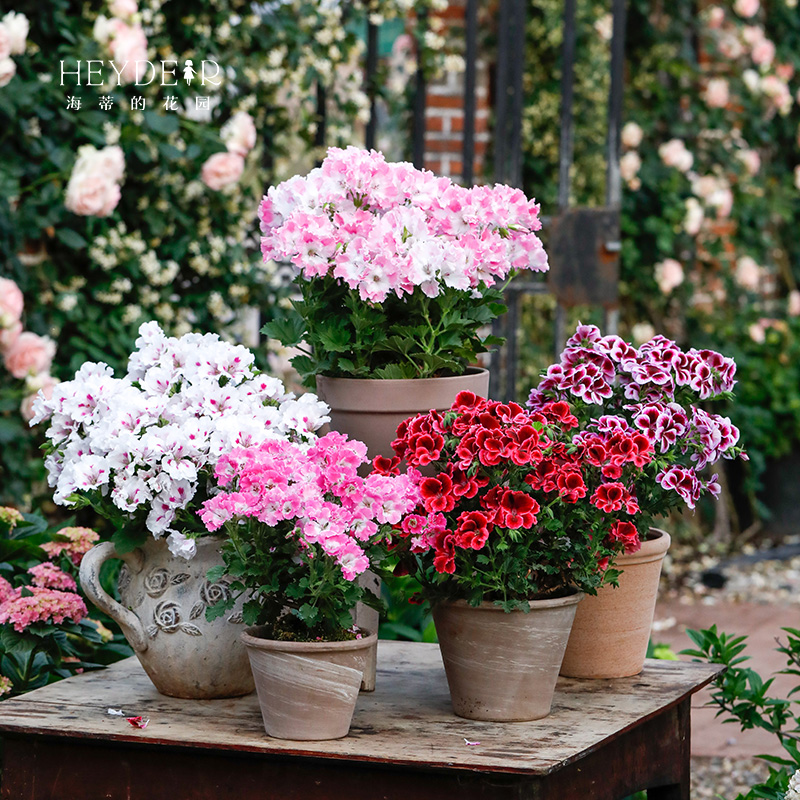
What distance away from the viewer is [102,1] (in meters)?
3.08

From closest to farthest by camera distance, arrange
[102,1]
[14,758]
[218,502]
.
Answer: [218,502]
[14,758]
[102,1]

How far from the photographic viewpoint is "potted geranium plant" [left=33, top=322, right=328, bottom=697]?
144cm

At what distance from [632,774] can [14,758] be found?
2.49ft

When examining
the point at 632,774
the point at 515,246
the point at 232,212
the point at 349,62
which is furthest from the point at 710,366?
the point at 349,62

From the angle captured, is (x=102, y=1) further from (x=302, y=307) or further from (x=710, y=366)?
(x=710, y=366)

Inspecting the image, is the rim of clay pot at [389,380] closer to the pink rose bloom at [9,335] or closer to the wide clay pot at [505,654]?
the wide clay pot at [505,654]

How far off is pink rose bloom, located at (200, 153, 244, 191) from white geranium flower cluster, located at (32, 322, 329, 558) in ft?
5.18

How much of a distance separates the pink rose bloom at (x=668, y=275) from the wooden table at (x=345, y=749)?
330cm

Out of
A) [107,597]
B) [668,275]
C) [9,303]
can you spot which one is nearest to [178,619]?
[107,597]

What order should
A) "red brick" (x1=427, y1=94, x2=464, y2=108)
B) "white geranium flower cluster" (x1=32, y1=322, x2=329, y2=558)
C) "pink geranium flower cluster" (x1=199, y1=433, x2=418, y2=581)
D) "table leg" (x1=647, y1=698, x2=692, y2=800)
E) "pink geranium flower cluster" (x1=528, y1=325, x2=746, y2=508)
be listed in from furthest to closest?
1. "red brick" (x1=427, y1=94, x2=464, y2=108)
2. "table leg" (x1=647, y1=698, x2=692, y2=800)
3. "pink geranium flower cluster" (x1=528, y1=325, x2=746, y2=508)
4. "white geranium flower cluster" (x1=32, y1=322, x2=329, y2=558)
5. "pink geranium flower cluster" (x1=199, y1=433, x2=418, y2=581)

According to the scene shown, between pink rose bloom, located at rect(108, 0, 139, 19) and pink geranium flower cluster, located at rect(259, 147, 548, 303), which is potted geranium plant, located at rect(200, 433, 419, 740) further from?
pink rose bloom, located at rect(108, 0, 139, 19)

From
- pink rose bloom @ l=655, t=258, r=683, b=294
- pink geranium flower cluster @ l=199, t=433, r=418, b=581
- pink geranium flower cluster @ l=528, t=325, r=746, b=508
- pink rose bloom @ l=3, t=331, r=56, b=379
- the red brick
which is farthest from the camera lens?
pink rose bloom @ l=655, t=258, r=683, b=294

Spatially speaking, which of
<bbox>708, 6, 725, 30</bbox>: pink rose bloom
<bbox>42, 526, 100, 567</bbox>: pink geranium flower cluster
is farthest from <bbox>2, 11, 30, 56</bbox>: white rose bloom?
<bbox>708, 6, 725, 30</bbox>: pink rose bloom

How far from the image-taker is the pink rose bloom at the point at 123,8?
287 centimetres
